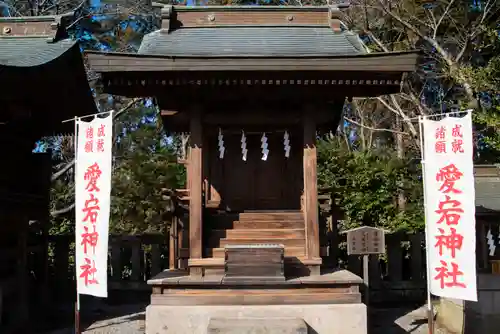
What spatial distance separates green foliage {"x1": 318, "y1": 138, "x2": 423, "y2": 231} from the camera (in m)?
14.4

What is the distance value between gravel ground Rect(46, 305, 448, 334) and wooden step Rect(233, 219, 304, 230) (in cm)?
267

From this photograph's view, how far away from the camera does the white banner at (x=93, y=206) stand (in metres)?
7.11

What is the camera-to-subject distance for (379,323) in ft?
32.9

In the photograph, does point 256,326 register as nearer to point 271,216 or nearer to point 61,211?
point 271,216

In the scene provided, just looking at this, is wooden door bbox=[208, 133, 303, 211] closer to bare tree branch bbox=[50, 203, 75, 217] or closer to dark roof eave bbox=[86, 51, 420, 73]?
dark roof eave bbox=[86, 51, 420, 73]

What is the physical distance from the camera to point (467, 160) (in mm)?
6578

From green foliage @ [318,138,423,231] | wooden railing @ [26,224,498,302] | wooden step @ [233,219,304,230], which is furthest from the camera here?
green foliage @ [318,138,423,231]

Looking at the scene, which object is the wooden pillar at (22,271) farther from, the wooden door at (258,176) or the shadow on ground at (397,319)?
the shadow on ground at (397,319)

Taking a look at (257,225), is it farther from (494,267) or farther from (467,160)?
(494,267)

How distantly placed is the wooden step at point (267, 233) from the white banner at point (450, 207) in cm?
243

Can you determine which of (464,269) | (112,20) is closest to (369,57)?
(464,269)

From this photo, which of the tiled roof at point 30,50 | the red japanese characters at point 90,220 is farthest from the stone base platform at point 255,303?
the tiled roof at point 30,50

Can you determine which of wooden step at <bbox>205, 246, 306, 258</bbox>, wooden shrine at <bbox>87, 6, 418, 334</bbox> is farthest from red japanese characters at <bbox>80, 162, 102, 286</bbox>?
wooden step at <bbox>205, 246, 306, 258</bbox>

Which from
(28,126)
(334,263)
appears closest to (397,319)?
(334,263)
